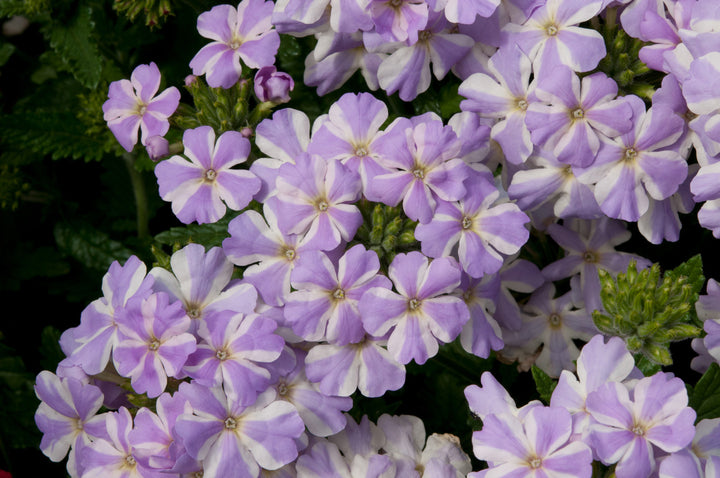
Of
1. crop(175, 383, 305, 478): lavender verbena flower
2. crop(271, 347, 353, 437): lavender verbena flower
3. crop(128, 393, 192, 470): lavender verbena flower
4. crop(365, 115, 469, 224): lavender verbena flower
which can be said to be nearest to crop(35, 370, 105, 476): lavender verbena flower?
crop(128, 393, 192, 470): lavender verbena flower

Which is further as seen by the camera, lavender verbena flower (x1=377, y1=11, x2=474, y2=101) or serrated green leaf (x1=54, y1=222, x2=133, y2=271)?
serrated green leaf (x1=54, y1=222, x2=133, y2=271)

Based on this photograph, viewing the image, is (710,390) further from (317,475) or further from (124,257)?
(124,257)

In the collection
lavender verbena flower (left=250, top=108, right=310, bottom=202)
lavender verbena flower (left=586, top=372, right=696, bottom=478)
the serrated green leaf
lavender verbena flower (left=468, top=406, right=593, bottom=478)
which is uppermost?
lavender verbena flower (left=250, top=108, right=310, bottom=202)

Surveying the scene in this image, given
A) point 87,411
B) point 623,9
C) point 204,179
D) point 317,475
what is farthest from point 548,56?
point 87,411

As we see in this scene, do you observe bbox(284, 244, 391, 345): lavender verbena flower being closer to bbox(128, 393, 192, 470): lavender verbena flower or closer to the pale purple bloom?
the pale purple bloom

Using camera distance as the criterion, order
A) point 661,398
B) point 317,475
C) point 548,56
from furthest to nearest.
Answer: point 548,56 < point 317,475 < point 661,398

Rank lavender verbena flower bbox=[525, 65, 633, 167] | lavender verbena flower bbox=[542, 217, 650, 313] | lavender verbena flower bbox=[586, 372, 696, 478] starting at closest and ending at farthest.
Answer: lavender verbena flower bbox=[586, 372, 696, 478] → lavender verbena flower bbox=[525, 65, 633, 167] → lavender verbena flower bbox=[542, 217, 650, 313]

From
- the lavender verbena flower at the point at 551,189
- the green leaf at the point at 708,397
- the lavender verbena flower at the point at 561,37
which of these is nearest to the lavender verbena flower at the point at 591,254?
the lavender verbena flower at the point at 551,189
